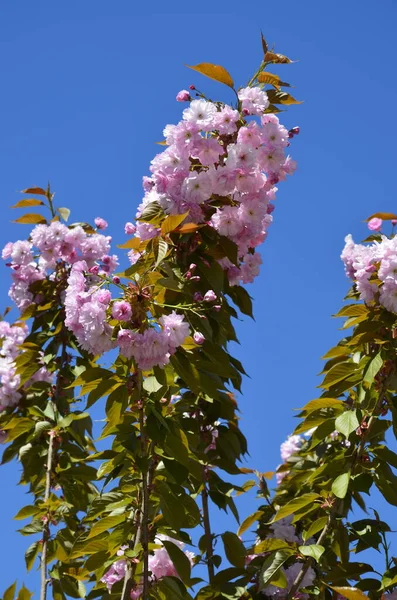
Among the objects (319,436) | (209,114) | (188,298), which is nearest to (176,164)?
(209,114)

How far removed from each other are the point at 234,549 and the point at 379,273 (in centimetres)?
128

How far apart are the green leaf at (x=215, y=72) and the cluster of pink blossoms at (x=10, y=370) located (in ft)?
6.55

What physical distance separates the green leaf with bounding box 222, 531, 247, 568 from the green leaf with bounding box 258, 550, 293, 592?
34 centimetres

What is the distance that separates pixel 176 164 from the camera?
3064 millimetres

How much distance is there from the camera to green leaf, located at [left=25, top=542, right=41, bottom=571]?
409 cm

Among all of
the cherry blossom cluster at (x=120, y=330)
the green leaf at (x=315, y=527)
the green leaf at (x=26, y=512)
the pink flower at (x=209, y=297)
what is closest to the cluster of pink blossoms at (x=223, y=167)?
the pink flower at (x=209, y=297)

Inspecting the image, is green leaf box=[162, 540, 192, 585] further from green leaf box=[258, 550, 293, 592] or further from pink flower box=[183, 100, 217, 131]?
pink flower box=[183, 100, 217, 131]

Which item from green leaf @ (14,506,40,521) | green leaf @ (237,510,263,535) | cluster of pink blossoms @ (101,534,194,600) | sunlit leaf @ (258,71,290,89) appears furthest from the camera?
green leaf @ (14,506,40,521)

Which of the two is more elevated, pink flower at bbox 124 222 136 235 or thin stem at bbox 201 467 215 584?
pink flower at bbox 124 222 136 235

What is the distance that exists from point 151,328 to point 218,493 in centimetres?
135

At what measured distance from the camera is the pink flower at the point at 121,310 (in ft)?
8.31

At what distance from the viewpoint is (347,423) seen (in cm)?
305

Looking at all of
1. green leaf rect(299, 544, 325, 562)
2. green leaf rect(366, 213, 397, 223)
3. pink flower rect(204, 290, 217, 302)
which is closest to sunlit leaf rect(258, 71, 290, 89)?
green leaf rect(366, 213, 397, 223)

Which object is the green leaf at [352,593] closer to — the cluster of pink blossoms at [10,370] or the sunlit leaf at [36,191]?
the cluster of pink blossoms at [10,370]
